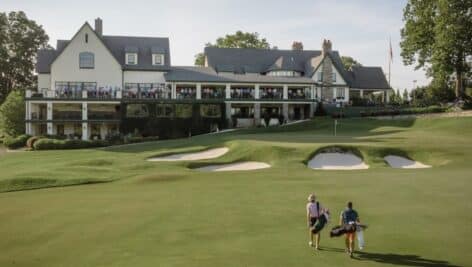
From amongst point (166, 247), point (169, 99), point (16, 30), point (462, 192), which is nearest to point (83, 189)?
point (166, 247)

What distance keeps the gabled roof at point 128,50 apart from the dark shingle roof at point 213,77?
2358 millimetres

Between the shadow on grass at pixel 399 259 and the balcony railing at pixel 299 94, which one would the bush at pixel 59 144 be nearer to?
the balcony railing at pixel 299 94

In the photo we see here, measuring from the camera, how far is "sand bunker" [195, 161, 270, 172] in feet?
110

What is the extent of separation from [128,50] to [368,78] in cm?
3758

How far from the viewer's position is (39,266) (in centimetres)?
1382

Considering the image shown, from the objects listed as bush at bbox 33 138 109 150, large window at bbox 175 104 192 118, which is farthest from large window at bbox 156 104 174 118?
bush at bbox 33 138 109 150

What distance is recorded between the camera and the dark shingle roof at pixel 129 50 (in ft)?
225

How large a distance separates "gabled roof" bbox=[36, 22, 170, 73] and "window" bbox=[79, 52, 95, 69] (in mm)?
2375

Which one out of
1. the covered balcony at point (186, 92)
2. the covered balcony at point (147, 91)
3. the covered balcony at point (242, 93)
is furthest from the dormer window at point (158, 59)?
the covered balcony at point (242, 93)

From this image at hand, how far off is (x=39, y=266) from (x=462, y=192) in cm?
1685

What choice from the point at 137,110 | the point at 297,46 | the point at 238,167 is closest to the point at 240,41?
the point at 297,46

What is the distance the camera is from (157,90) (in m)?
64.9

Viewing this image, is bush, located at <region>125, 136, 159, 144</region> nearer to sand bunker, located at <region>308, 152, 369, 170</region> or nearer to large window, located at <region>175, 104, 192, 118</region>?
large window, located at <region>175, 104, 192, 118</region>

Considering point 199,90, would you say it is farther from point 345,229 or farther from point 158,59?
point 345,229
